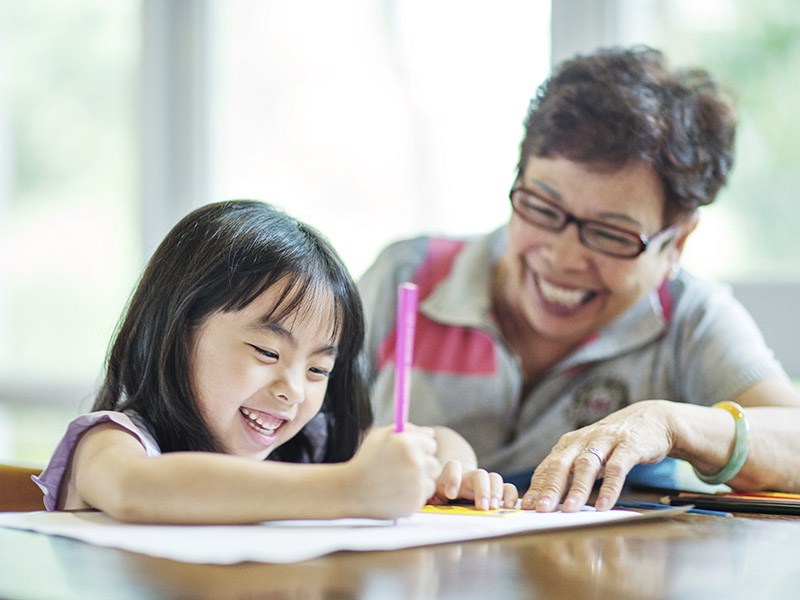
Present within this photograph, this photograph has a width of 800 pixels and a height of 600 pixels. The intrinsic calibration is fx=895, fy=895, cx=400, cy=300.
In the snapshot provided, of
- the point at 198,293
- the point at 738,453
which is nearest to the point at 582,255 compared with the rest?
the point at 738,453

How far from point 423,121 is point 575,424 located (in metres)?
1.22

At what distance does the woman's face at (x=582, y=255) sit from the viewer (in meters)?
1.42

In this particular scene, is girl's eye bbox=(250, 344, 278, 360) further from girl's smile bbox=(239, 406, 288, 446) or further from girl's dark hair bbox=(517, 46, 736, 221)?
girl's dark hair bbox=(517, 46, 736, 221)

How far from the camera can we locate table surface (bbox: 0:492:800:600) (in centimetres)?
56

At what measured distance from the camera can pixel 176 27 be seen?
2793 millimetres

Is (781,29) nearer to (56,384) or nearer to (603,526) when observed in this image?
(603,526)

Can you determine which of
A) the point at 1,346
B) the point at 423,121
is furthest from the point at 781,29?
the point at 1,346

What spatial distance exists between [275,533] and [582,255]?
34.9 inches

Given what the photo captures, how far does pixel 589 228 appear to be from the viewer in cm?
143

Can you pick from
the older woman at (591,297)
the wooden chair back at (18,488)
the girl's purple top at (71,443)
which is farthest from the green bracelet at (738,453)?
the wooden chair back at (18,488)

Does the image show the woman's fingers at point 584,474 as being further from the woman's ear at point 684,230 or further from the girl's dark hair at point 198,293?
the woman's ear at point 684,230

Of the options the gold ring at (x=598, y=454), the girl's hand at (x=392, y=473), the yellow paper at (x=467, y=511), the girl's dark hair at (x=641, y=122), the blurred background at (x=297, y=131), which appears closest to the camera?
the girl's hand at (x=392, y=473)

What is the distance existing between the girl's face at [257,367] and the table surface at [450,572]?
0.31 meters

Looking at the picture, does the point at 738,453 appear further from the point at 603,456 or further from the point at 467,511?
the point at 467,511
